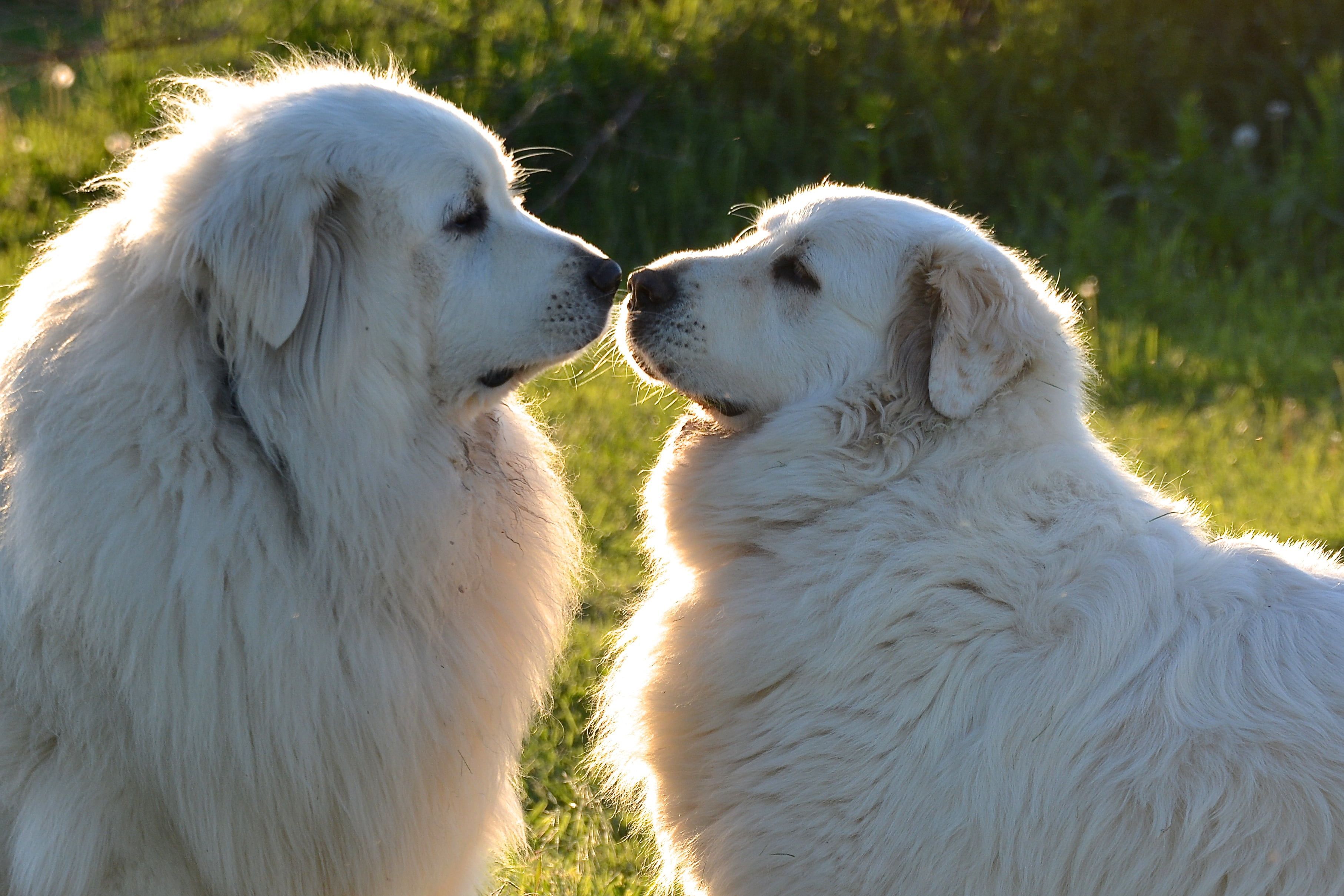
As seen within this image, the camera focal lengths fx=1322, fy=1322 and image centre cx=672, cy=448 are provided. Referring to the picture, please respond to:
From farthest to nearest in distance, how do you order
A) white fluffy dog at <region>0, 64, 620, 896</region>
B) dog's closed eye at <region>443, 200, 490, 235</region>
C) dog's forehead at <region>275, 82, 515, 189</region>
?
dog's closed eye at <region>443, 200, 490, 235</region>
dog's forehead at <region>275, 82, 515, 189</region>
white fluffy dog at <region>0, 64, 620, 896</region>

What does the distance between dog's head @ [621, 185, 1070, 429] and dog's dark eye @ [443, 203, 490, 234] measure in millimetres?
474

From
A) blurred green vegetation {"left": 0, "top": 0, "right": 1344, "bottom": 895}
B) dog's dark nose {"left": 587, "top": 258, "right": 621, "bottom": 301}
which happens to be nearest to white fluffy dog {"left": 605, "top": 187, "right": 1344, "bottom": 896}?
dog's dark nose {"left": 587, "top": 258, "right": 621, "bottom": 301}

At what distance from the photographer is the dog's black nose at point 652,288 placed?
3.38 metres

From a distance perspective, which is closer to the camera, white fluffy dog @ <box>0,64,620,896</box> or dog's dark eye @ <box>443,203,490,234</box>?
white fluffy dog @ <box>0,64,620,896</box>

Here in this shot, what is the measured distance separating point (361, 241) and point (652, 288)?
79 centimetres

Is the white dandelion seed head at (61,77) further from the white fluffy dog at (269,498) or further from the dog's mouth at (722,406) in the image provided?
the dog's mouth at (722,406)

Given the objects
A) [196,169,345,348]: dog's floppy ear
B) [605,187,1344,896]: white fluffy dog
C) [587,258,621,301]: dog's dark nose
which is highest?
[196,169,345,348]: dog's floppy ear

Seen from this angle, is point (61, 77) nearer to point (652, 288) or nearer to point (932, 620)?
point (652, 288)

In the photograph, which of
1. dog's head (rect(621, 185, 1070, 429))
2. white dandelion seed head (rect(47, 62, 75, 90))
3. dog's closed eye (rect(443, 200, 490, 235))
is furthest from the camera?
white dandelion seed head (rect(47, 62, 75, 90))

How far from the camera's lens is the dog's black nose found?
3.38 meters

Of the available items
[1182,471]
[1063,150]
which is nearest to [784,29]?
[1063,150]

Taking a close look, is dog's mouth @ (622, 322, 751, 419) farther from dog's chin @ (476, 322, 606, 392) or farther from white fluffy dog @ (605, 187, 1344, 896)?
dog's chin @ (476, 322, 606, 392)

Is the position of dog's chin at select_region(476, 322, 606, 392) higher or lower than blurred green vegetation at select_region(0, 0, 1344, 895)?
higher

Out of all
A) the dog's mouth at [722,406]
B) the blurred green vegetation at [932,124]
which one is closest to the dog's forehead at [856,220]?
the dog's mouth at [722,406]
